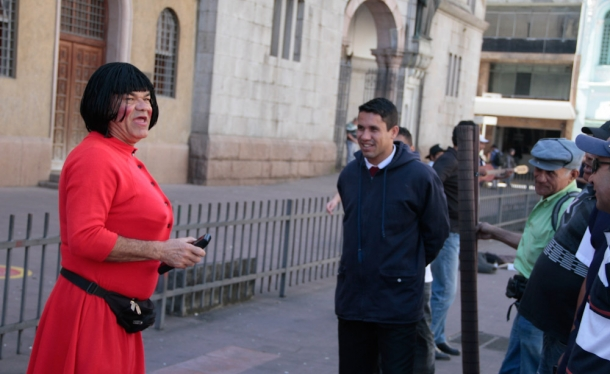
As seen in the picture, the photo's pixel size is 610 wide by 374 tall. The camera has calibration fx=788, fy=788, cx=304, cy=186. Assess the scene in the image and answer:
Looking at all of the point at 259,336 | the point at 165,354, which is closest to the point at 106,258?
the point at 165,354

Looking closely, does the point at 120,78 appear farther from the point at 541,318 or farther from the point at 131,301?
the point at 541,318

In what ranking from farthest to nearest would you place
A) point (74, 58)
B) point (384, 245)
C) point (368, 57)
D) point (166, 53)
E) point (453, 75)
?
point (453, 75) < point (368, 57) < point (166, 53) < point (74, 58) < point (384, 245)

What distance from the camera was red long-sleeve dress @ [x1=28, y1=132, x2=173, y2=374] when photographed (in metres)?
2.80

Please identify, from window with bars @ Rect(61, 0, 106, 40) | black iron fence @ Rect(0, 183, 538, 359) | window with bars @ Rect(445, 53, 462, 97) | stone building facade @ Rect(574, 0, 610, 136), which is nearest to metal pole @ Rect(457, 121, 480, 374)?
black iron fence @ Rect(0, 183, 538, 359)

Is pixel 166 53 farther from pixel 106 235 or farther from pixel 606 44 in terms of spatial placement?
pixel 606 44

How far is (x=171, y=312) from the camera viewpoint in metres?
7.07

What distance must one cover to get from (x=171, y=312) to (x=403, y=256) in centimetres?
336

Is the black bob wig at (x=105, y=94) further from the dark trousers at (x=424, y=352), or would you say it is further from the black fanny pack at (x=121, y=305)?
the dark trousers at (x=424, y=352)

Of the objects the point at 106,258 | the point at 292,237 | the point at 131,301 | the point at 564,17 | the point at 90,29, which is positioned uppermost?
the point at 564,17

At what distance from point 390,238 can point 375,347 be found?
644mm

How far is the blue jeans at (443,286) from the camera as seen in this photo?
654cm

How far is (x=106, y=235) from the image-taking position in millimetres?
2793

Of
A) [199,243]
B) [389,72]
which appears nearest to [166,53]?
[389,72]

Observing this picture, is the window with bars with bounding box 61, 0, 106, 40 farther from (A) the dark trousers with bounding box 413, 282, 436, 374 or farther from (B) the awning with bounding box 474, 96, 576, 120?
(B) the awning with bounding box 474, 96, 576, 120
